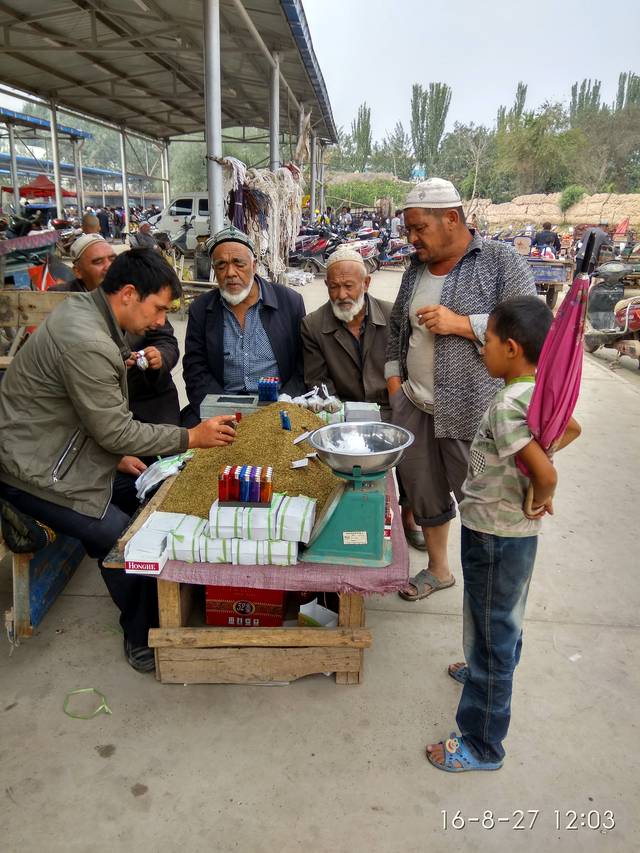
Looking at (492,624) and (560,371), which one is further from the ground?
(560,371)

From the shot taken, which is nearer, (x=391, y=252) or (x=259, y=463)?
(x=259, y=463)

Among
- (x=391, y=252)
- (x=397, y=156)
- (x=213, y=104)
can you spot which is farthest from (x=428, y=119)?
(x=213, y=104)

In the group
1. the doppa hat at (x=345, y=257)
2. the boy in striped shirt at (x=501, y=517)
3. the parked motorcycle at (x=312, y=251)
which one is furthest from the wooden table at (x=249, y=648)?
the parked motorcycle at (x=312, y=251)

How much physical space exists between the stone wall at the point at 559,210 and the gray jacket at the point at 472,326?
1052 inches

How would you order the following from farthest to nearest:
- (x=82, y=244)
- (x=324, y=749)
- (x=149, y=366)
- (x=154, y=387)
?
(x=82, y=244)
(x=154, y=387)
(x=149, y=366)
(x=324, y=749)

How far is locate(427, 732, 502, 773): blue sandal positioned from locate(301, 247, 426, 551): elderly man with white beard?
1.48 m

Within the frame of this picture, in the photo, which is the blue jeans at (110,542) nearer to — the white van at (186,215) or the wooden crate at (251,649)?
the wooden crate at (251,649)

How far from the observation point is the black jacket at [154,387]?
10.3ft

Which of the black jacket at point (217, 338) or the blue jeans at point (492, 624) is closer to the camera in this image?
the blue jeans at point (492, 624)

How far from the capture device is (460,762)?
1842 mm

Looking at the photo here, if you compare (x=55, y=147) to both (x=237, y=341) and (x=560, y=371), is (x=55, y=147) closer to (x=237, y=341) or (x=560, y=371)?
(x=237, y=341)

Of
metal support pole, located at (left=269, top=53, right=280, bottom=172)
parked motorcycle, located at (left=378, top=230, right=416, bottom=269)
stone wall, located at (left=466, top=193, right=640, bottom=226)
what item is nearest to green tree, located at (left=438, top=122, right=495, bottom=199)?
stone wall, located at (left=466, top=193, right=640, bottom=226)

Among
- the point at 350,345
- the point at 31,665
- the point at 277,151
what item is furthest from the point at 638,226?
the point at 31,665

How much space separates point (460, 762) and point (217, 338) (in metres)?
2.22
